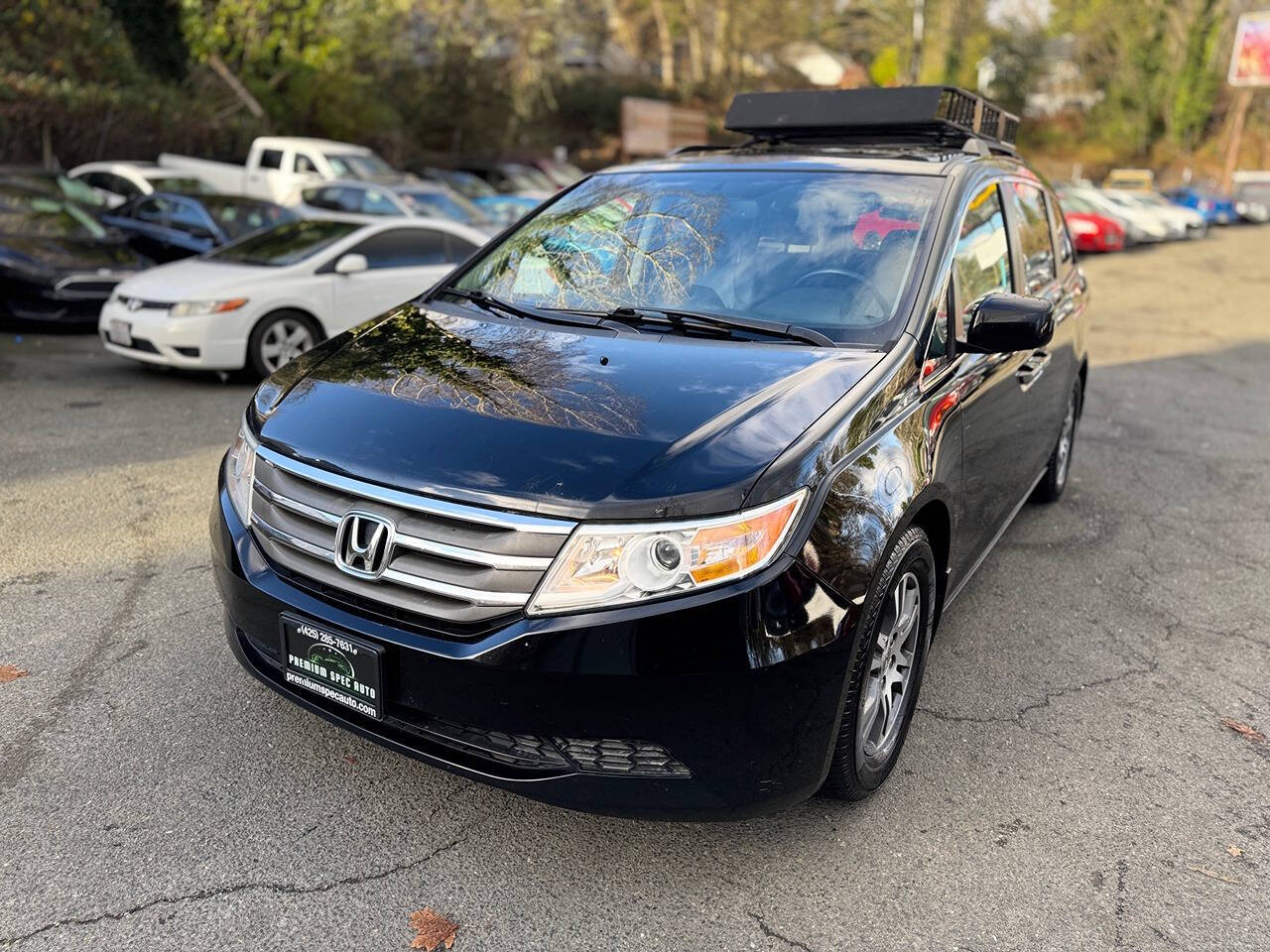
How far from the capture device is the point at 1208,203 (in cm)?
3806

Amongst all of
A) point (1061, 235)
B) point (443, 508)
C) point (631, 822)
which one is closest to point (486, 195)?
point (1061, 235)

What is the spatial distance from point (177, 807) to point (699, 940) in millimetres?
1465

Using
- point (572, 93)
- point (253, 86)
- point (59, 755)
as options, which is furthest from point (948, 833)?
point (572, 93)

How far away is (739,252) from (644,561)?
162cm

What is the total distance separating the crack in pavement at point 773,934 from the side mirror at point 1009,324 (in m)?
1.86

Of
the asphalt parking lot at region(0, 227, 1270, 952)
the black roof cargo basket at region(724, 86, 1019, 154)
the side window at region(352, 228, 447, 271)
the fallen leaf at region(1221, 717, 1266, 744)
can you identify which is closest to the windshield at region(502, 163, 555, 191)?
the side window at region(352, 228, 447, 271)

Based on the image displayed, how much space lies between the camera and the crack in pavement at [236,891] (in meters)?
2.54

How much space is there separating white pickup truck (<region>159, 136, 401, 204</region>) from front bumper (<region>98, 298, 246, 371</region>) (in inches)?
438

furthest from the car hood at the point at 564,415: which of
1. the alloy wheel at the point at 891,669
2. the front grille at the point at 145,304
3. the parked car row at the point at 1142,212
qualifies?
the parked car row at the point at 1142,212

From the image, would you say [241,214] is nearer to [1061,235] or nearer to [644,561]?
[1061,235]

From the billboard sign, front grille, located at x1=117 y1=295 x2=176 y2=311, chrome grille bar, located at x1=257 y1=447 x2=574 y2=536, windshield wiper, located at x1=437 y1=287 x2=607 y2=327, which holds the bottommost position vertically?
front grille, located at x1=117 y1=295 x2=176 y2=311

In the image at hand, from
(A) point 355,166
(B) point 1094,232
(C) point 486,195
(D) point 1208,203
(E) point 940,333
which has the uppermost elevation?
(E) point 940,333

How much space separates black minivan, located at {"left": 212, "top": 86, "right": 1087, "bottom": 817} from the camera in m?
2.51

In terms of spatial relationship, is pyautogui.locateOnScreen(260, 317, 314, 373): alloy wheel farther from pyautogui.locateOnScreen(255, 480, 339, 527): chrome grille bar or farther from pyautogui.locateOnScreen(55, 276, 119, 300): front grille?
pyautogui.locateOnScreen(255, 480, 339, 527): chrome grille bar
